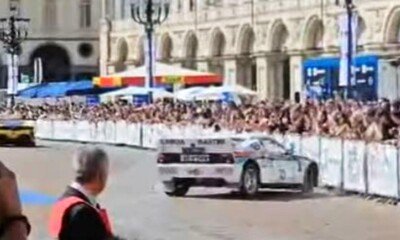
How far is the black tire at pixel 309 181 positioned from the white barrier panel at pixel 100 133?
29.7 m

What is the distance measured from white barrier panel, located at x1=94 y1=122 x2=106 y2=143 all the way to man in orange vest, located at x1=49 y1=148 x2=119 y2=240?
50.6 meters

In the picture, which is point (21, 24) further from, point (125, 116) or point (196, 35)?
point (125, 116)

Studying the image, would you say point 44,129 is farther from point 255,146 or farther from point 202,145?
point 202,145

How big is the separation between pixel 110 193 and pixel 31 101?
54316mm

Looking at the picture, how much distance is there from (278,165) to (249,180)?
2.82 ft

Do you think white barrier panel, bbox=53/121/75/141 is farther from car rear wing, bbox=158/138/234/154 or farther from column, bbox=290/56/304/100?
car rear wing, bbox=158/138/234/154

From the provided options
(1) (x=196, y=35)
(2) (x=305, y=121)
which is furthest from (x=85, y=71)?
(2) (x=305, y=121)

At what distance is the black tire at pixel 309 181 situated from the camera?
1083 inches

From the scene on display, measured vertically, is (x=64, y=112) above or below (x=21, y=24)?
below

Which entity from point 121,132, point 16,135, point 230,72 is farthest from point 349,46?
point 230,72

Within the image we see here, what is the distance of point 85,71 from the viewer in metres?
112

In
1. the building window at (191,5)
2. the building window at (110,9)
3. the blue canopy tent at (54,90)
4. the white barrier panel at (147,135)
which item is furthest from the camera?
the building window at (110,9)

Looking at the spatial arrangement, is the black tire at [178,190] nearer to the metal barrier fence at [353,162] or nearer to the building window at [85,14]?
the metal barrier fence at [353,162]

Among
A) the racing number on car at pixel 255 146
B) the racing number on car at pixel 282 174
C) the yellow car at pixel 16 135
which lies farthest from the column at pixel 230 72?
the racing number on car at pixel 255 146
